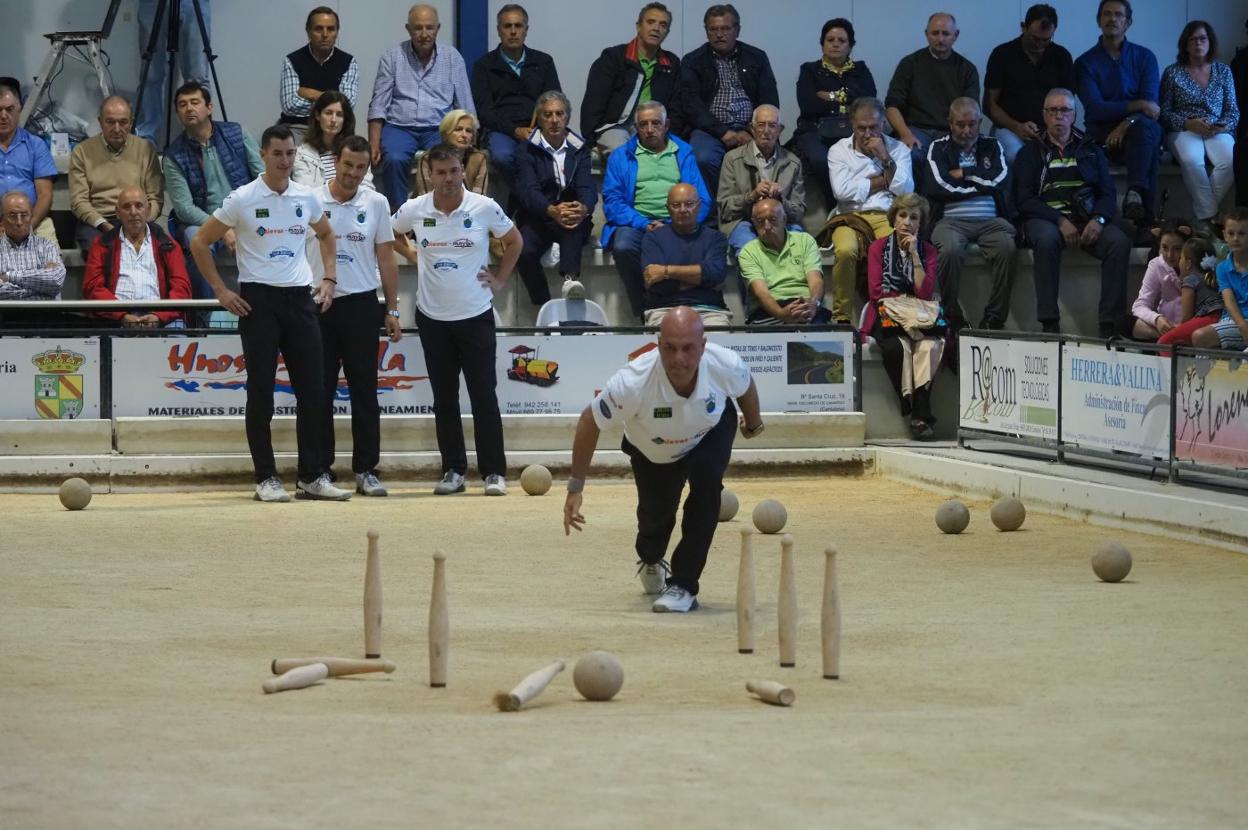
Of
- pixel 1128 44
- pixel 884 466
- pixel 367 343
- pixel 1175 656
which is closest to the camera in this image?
pixel 1175 656

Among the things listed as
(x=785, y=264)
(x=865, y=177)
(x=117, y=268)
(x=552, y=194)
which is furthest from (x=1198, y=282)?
(x=117, y=268)

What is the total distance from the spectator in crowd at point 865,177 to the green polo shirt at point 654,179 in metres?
1.48

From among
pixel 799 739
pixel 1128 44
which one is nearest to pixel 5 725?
pixel 799 739

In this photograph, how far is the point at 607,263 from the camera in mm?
16562

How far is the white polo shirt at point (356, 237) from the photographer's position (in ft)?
43.0

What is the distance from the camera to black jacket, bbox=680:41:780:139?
17.1 m

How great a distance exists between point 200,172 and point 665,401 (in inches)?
339

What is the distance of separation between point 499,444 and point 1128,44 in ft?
26.9

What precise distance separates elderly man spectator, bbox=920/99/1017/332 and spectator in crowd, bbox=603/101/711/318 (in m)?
2.11

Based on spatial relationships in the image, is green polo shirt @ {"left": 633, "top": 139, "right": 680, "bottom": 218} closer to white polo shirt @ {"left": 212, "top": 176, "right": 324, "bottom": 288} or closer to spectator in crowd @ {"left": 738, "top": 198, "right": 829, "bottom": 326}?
spectator in crowd @ {"left": 738, "top": 198, "right": 829, "bottom": 326}

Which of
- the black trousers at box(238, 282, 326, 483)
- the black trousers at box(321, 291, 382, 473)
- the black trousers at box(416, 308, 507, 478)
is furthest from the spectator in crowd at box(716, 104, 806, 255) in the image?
the black trousers at box(238, 282, 326, 483)

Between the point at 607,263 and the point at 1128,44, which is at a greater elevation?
the point at 1128,44

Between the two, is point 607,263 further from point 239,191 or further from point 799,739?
point 799,739

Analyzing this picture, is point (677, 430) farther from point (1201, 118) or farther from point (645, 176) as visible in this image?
point (1201, 118)
